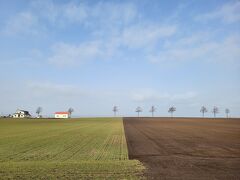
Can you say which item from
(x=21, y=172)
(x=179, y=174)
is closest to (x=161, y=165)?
(x=179, y=174)

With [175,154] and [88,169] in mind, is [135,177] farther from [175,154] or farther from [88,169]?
[175,154]

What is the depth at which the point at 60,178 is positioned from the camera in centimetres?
1335

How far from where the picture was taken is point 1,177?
533 inches

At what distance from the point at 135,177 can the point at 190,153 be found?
1009cm

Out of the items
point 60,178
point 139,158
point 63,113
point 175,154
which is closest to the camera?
point 60,178

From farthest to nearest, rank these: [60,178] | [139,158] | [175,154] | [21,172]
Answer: [175,154] < [139,158] < [21,172] < [60,178]

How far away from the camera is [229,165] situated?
17.4m

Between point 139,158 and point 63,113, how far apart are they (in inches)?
7136

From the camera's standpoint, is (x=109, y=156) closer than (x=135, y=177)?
No

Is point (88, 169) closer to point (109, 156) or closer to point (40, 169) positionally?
point (40, 169)

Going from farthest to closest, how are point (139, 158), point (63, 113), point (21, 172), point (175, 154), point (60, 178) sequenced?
point (63, 113)
point (175, 154)
point (139, 158)
point (21, 172)
point (60, 178)

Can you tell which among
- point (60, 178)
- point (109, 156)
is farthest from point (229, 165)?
point (60, 178)

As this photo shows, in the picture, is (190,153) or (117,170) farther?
(190,153)

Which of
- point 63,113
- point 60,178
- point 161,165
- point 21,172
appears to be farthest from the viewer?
point 63,113
